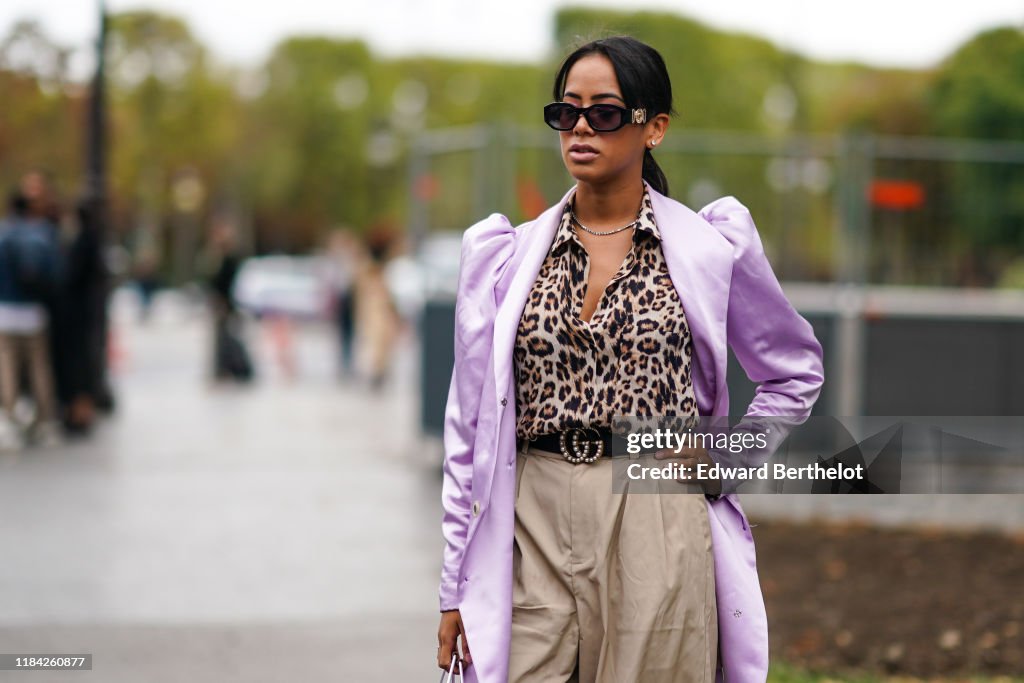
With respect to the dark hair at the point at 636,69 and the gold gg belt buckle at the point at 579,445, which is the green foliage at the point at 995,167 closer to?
the dark hair at the point at 636,69

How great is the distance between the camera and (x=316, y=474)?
11.1m

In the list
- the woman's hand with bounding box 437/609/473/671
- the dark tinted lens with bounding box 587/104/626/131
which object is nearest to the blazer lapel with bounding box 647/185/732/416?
the dark tinted lens with bounding box 587/104/626/131

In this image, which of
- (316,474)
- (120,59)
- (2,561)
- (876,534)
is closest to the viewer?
(2,561)

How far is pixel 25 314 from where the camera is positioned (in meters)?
12.1

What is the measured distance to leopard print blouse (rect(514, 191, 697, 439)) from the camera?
2.89 meters

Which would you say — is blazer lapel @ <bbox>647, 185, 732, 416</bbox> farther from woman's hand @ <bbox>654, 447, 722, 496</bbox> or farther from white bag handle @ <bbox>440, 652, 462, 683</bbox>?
white bag handle @ <bbox>440, 652, 462, 683</bbox>

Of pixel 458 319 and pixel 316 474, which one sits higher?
pixel 458 319

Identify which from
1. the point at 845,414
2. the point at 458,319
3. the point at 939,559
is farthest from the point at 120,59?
the point at 458,319

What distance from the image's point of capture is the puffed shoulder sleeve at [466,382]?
2.96 metres

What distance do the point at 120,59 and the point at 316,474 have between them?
21.3m

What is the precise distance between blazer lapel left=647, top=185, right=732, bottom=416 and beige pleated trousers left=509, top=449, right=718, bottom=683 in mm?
246

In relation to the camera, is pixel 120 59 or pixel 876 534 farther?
pixel 120 59

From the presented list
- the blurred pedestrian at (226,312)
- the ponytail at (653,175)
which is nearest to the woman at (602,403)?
the ponytail at (653,175)

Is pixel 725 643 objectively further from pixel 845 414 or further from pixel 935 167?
pixel 935 167
